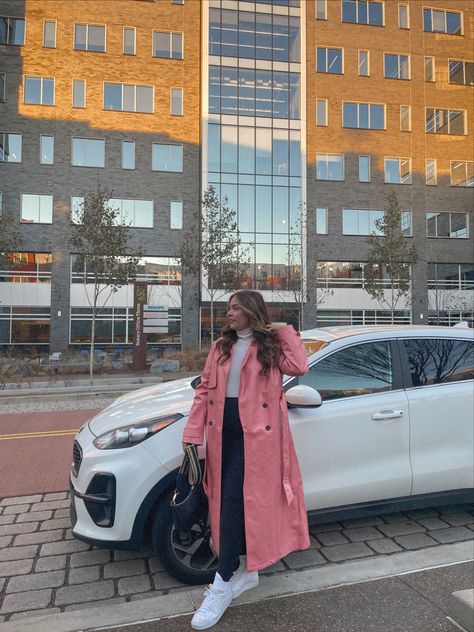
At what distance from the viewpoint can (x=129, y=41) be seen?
30062mm

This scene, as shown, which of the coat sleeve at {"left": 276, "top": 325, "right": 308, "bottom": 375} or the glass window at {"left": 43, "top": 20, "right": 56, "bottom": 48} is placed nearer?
the coat sleeve at {"left": 276, "top": 325, "right": 308, "bottom": 375}

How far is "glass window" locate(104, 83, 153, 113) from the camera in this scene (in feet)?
97.2

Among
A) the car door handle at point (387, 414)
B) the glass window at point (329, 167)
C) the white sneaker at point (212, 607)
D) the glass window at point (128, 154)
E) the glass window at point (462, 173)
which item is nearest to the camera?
the white sneaker at point (212, 607)

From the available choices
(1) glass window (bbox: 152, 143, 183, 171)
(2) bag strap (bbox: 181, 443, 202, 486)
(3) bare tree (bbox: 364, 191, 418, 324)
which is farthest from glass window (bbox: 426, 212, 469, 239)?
(2) bag strap (bbox: 181, 443, 202, 486)

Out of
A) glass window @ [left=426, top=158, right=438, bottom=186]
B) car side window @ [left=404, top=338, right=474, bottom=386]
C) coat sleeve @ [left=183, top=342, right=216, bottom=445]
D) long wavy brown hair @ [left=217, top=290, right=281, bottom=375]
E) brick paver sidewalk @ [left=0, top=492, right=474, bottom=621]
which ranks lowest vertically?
brick paver sidewalk @ [left=0, top=492, right=474, bottom=621]

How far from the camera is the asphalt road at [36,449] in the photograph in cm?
504

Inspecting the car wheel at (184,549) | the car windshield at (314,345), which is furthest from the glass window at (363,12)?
the car wheel at (184,549)

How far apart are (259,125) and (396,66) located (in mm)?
10788

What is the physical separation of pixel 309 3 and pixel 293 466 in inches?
1445

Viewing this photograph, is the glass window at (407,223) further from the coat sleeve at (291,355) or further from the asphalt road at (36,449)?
the coat sleeve at (291,355)

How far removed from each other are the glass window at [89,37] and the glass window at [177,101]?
195 inches

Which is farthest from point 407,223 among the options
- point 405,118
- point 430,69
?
point 430,69

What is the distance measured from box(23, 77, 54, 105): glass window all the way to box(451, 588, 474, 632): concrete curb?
32.6 m

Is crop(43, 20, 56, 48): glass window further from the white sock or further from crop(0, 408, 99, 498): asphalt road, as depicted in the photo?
the white sock
